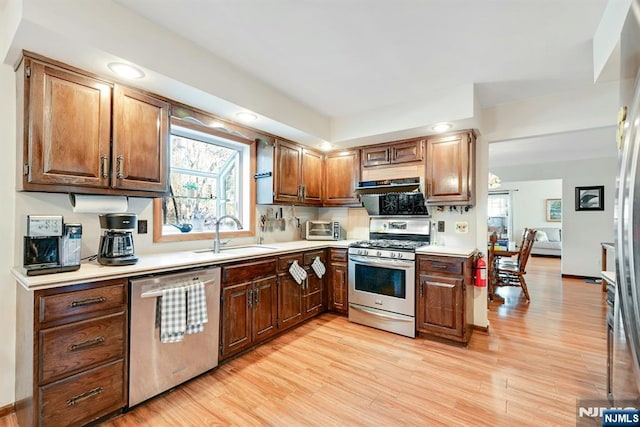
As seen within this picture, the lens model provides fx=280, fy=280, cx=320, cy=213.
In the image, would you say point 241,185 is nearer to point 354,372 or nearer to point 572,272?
point 354,372

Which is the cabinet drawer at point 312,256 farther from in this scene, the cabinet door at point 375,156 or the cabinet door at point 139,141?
the cabinet door at point 139,141

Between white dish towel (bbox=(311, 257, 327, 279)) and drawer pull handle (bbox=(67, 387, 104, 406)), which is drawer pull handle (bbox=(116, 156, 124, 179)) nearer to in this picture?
drawer pull handle (bbox=(67, 387, 104, 406))

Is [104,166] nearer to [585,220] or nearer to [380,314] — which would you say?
[380,314]

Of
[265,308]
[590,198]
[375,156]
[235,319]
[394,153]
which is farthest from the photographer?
[590,198]

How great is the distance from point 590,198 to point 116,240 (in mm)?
7938

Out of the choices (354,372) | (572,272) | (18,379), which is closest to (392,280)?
(354,372)

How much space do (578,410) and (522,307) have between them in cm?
235

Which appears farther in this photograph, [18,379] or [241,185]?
[241,185]

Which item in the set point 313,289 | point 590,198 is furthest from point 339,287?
point 590,198

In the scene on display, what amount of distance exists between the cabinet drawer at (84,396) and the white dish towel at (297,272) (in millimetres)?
1585

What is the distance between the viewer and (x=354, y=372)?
227cm

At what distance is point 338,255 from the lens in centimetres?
349

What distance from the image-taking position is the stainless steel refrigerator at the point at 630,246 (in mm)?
774

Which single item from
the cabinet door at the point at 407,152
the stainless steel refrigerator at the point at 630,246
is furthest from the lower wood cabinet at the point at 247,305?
the stainless steel refrigerator at the point at 630,246
